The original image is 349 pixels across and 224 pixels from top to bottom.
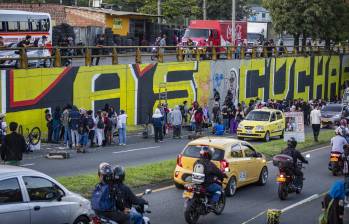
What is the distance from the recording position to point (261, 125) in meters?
33.7

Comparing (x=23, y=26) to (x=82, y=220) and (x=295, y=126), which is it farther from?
(x=82, y=220)

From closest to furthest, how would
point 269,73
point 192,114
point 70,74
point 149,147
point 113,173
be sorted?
point 113,173, point 149,147, point 70,74, point 192,114, point 269,73

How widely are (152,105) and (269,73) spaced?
48.2ft

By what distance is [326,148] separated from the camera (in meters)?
30.4

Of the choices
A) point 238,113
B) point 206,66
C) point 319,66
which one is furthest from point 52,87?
point 319,66

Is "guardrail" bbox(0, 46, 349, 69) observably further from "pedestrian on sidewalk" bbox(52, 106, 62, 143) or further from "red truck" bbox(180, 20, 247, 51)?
"red truck" bbox(180, 20, 247, 51)

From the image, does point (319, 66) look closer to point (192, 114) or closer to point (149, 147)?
point (192, 114)

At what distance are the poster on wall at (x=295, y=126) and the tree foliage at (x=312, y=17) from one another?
96.0 ft

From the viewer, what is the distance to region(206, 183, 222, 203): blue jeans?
1480cm

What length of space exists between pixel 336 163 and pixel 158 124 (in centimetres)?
1030

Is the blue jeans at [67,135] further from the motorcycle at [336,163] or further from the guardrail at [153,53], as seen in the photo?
the motorcycle at [336,163]

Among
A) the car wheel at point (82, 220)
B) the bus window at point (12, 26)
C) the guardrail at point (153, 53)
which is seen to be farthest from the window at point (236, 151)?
the bus window at point (12, 26)

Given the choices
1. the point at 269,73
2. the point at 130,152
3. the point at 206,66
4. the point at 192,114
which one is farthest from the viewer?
the point at 269,73

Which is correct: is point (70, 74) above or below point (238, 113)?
above
